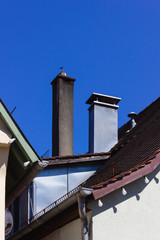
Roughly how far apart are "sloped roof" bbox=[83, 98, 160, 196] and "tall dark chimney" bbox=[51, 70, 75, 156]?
1478 millimetres

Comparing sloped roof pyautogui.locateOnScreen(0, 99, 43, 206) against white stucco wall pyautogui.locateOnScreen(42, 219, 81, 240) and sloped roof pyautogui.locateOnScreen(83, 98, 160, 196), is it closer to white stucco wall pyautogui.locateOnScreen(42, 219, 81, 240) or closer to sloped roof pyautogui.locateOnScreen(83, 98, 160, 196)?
sloped roof pyautogui.locateOnScreen(83, 98, 160, 196)

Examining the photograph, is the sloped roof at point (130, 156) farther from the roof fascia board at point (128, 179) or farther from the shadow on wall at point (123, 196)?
the shadow on wall at point (123, 196)

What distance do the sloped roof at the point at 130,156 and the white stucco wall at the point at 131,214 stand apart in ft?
1.14

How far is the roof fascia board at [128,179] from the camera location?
1068 cm

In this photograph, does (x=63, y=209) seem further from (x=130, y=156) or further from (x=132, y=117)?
(x=132, y=117)

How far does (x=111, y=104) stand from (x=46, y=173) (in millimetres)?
4177

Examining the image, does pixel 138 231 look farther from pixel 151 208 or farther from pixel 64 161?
pixel 64 161

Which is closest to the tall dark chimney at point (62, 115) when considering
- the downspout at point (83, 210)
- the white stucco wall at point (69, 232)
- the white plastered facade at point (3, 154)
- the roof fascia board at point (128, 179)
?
the white stucco wall at point (69, 232)

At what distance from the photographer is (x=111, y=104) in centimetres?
1784

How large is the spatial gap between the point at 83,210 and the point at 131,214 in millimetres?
1043

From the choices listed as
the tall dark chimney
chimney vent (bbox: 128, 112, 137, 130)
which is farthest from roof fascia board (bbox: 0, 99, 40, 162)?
chimney vent (bbox: 128, 112, 137, 130)

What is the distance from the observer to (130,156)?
44.2 ft

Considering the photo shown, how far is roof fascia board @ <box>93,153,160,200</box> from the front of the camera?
10.7 metres

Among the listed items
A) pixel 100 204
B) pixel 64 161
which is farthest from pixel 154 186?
pixel 64 161
